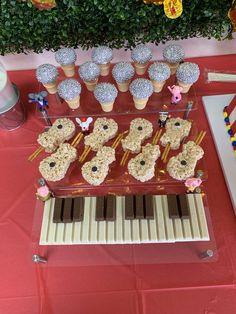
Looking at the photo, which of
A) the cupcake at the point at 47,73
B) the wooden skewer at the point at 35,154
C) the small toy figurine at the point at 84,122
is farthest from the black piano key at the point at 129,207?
the cupcake at the point at 47,73

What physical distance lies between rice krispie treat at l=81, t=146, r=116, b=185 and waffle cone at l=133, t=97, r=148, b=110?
0.29 meters

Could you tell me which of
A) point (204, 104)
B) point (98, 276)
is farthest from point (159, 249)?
point (204, 104)

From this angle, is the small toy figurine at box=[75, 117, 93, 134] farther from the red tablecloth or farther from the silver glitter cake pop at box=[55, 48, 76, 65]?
the red tablecloth

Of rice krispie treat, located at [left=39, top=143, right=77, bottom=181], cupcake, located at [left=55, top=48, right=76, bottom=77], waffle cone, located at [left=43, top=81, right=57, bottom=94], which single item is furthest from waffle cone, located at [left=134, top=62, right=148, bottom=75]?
rice krispie treat, located at [left=39, top=143, right=77, bottom=181]

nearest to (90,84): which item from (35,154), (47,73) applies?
(47,73)

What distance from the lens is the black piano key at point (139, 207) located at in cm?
122

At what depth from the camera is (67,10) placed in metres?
1.39

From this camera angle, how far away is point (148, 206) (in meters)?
1.24

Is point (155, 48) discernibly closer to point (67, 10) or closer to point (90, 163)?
point (67, 10)

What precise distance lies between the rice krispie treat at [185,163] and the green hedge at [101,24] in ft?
2.09

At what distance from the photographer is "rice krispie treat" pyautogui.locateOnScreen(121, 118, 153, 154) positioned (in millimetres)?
1379

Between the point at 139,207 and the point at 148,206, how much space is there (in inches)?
1.5

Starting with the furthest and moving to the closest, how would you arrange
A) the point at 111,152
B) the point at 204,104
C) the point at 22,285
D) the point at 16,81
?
the point at 16,81, the point at 204,104, the point at 111,152, the point at 22,285

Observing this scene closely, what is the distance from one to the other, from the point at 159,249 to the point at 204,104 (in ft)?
2.67
